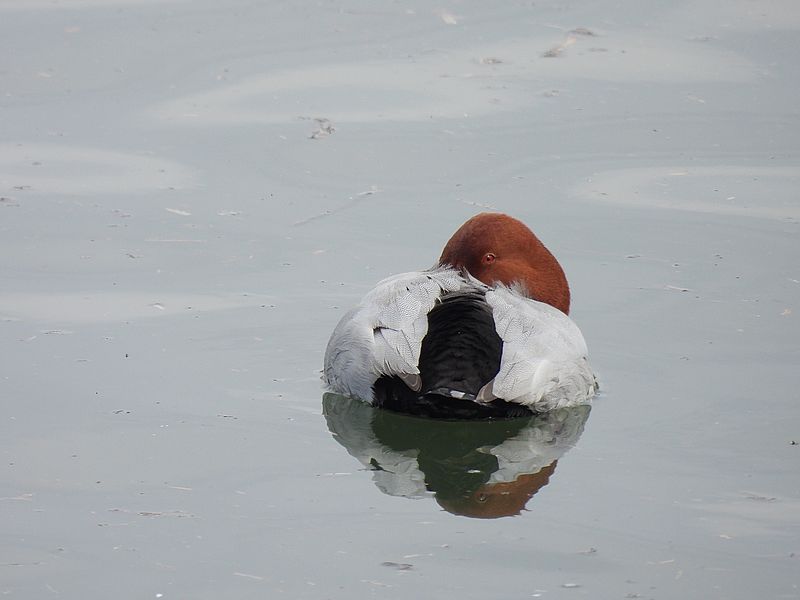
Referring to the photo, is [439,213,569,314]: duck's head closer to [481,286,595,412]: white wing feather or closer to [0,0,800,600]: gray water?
[481,286,595,412]: white wing feather

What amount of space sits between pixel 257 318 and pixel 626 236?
2.10 m

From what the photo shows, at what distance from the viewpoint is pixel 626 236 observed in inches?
303

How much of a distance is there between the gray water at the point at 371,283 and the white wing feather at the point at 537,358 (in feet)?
0.36

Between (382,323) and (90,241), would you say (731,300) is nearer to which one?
(382,323)

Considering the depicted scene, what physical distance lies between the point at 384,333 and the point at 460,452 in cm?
57

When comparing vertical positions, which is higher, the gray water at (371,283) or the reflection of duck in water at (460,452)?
the gray water at (371,283)

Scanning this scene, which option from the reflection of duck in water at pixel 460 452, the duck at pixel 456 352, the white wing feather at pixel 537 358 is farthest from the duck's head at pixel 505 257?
the reflection of duck in water at pixel 460 452

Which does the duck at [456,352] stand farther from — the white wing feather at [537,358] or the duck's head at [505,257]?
the duck's head at [505,257]

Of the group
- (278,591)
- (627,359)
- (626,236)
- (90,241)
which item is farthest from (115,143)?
(278,591)

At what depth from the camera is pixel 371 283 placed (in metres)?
7.10

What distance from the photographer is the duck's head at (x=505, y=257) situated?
641cm

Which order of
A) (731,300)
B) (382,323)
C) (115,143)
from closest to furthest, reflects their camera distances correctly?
(382,323), (731,300), (115,143)

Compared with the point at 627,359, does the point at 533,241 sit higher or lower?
higher

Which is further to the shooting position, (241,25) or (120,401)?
(241,25)
